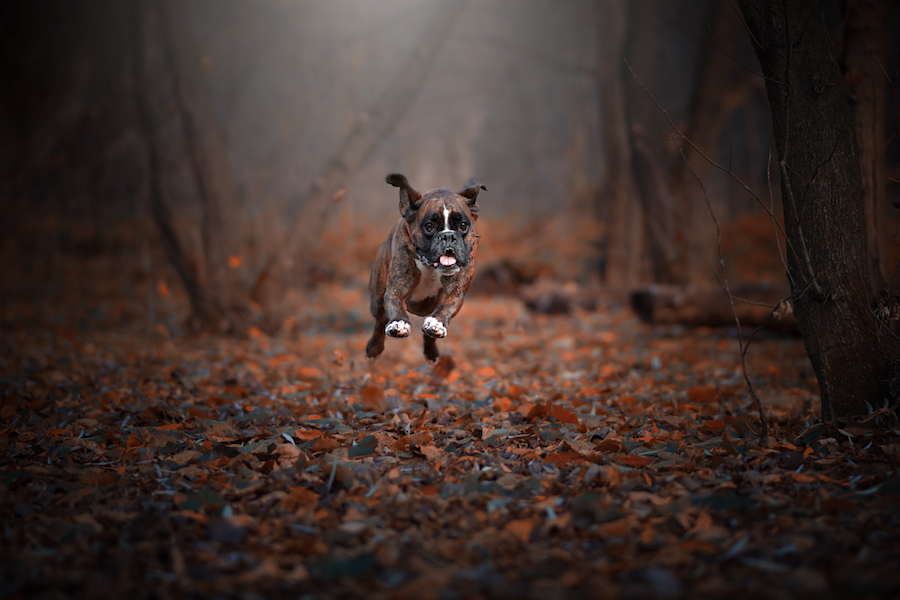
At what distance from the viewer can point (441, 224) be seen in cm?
299

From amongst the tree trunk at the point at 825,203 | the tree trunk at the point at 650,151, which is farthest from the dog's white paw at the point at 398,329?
the tree trunk at the point at 650,151

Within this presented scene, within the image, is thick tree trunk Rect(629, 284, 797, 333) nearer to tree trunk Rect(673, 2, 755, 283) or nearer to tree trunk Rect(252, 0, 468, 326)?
tree trunk Rect(673, 2, 755, 283)

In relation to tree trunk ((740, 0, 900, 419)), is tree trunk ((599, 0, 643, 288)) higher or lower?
higher

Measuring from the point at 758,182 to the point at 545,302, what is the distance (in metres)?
11.7

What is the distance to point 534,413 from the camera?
174 inches

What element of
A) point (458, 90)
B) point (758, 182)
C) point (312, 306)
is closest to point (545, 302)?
point (312, 306)

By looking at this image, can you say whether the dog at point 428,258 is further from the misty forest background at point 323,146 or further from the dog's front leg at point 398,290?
the misty forest background at point 323,146

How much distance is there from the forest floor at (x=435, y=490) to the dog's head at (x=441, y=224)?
121 cm

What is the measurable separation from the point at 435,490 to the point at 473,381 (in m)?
2.98

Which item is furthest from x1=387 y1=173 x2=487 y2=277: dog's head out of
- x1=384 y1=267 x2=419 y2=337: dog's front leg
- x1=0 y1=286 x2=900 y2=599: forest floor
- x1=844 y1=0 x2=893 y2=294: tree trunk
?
x1=844 y1=0 x2=893 y2=294: tree trunk

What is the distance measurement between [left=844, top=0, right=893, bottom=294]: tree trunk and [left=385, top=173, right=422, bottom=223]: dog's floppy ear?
4.04 meters

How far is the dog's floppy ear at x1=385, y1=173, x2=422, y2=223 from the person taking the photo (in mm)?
3148

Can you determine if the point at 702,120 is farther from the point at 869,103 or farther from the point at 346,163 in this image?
the point at 346,163

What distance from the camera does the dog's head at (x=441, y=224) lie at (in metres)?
2.92
